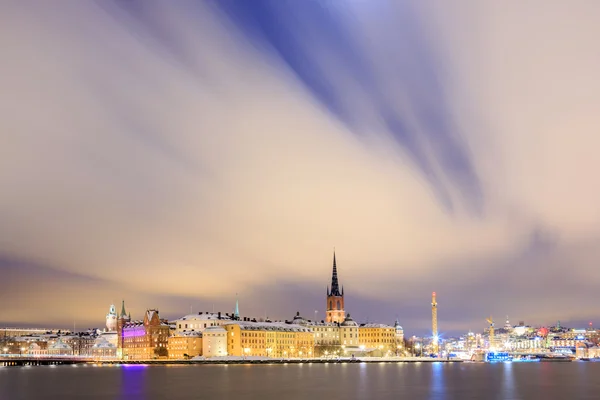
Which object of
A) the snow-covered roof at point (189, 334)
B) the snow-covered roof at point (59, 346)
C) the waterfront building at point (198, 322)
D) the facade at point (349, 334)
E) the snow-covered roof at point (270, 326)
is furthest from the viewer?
the snow-covered roof at point (59, 346)

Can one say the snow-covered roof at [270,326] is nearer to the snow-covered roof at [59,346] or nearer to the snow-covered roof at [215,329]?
the snow-covered roof at [215,329]

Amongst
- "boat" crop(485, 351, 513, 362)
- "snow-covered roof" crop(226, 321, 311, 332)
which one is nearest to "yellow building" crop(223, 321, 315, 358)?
"snow-covered roof" crop(226, 321, 311, 332)

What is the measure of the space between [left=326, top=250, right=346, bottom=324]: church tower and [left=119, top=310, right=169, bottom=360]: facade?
5290 centimetres

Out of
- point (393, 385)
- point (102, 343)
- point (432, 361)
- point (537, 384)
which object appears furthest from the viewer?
point (102, 343)

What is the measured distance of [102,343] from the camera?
17950cm

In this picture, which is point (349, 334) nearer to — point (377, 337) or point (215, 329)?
point (377, 337)

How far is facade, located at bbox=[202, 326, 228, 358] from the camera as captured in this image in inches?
5428

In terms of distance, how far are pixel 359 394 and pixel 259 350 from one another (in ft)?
281

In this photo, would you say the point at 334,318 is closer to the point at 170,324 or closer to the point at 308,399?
the point at 170,324

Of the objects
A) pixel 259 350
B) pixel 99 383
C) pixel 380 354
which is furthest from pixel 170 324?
pixel 99 383

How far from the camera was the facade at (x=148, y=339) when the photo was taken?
5827 inches

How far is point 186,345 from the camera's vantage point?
458 feet

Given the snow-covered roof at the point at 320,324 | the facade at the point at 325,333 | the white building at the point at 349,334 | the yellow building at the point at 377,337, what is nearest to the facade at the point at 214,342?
the facade at the point at 325,333

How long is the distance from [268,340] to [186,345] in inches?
689
